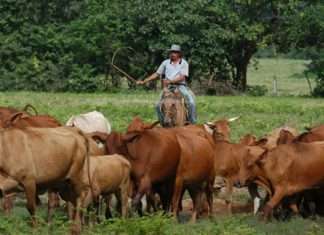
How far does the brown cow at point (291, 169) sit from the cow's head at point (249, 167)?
0.12 m

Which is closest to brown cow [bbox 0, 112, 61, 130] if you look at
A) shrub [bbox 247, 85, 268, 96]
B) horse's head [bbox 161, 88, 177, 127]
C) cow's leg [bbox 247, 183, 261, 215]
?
horse's head [bbox 161, 88, 177, 127]

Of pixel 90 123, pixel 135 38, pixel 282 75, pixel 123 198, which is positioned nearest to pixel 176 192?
pixel 123 198

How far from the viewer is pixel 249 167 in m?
15.6

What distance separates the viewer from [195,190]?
1580 cm

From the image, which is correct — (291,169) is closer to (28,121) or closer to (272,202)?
(272,202)

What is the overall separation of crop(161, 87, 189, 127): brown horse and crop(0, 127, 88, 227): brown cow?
203 inches

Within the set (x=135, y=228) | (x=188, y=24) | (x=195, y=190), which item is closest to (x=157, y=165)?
(x=195, y=190)

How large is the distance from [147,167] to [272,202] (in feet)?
6.65

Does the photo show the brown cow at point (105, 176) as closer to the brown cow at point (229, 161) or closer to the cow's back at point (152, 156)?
the cow's back at point (152, 156)

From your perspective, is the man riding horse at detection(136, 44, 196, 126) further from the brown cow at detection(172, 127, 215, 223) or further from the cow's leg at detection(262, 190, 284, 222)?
the cow's leg at detection(262, 190, 284, 222)

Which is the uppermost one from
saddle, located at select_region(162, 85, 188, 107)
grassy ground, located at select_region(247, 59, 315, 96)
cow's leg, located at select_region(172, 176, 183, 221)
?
saddle, located at select_region(162, 85, 188, 107)

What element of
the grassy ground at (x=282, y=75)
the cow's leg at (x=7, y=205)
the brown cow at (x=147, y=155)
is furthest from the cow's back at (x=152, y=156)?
the grassy ground at (x=282, y=75)

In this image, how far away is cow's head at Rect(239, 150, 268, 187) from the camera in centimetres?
1532

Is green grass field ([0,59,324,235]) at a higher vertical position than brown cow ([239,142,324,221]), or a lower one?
lower
